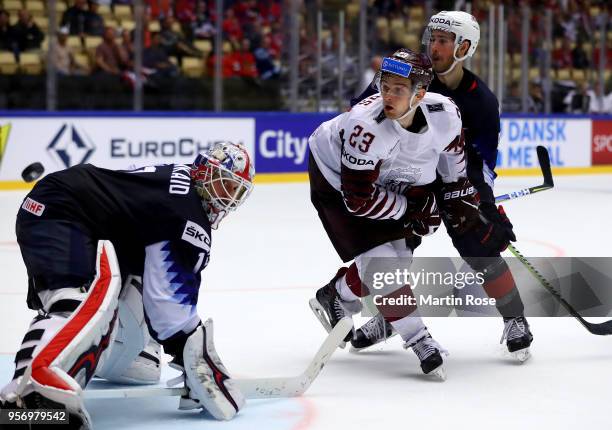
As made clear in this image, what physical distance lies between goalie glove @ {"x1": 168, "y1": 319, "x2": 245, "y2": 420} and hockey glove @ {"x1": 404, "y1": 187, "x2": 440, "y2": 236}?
1018mm

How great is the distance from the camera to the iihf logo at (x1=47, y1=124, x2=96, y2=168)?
388 inches

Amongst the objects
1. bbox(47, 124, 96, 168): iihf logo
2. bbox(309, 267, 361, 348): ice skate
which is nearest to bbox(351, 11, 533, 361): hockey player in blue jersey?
bbox(309, 267, 361, 348): ice skate

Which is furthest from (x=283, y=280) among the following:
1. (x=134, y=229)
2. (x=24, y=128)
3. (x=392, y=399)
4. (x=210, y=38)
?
(x=210, y=38)

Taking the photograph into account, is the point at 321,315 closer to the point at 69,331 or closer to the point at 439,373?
the point at 439,373

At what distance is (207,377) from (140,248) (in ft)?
1.36

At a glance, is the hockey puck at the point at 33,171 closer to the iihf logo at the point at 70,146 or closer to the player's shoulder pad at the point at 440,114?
the player's shoulder pad at the point at 440,114

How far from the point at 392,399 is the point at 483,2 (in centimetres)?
1091

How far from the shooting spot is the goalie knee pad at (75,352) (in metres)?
2.61

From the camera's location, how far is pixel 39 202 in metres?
2.99

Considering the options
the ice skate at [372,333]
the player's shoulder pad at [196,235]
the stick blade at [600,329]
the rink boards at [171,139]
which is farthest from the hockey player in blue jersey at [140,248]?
the rink boards at [171,139]

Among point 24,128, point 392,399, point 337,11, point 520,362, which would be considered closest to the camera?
point 392,399

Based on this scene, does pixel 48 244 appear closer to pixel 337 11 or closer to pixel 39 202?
pixel 39 202

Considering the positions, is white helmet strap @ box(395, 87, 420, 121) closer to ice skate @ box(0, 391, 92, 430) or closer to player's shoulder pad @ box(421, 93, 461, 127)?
player's shoulder pad @ box(421, 93, 461, 127)

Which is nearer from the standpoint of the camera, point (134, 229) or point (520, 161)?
point (134, 229)
